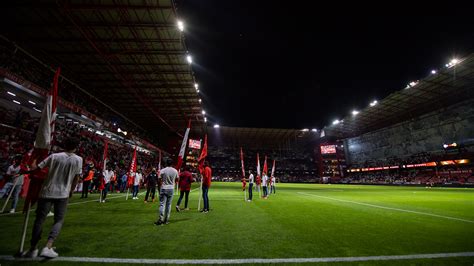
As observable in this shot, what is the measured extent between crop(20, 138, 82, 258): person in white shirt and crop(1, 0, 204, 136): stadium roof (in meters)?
16.4

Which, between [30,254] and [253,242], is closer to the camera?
[30,254]

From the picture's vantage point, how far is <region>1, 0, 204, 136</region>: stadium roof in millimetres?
17344

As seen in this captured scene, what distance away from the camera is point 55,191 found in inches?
165

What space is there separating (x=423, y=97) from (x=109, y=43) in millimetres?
54027

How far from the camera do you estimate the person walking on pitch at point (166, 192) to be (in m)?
7.01

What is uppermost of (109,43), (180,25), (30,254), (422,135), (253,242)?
(109,43)

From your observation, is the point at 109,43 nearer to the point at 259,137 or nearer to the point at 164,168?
the point at 164,168

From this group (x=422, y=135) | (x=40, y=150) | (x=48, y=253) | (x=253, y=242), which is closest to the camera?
(x=48, y=253)

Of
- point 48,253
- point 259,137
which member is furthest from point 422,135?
point 48,253

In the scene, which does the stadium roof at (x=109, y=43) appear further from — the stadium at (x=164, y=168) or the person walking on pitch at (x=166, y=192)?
the person walking on pitch at (x=166, y=192)

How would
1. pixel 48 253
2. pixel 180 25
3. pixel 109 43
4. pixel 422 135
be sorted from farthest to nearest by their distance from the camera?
pixel 422 135 < pixel 109 43 < pixel 180 25 < pixel 48 253

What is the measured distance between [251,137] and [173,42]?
56.9 m

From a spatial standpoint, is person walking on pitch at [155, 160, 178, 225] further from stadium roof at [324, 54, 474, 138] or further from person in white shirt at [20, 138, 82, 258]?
stadium roof at [324, 54, 474, 138]

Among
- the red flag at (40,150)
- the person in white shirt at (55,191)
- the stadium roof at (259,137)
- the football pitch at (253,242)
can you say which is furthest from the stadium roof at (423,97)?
the red flag at (40,150)
